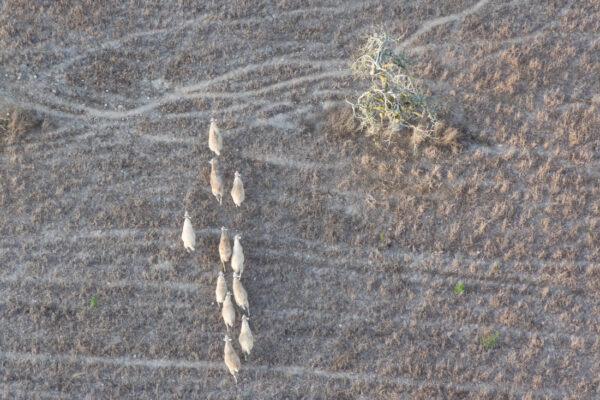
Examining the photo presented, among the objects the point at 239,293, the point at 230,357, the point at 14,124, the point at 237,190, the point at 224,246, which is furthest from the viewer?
the point at 14,124

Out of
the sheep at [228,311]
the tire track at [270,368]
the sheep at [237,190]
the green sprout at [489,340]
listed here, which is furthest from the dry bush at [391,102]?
the tire track at [270,368]

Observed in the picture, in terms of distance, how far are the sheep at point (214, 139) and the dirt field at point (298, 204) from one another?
384 millimetres

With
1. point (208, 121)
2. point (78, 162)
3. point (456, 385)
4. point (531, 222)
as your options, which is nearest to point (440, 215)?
point (531, 222)

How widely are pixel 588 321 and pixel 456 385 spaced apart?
3.26m

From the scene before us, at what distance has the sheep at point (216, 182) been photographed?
1277 centimetres

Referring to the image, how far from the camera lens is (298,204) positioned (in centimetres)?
1315

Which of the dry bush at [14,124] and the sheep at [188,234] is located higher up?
the dry bush at [14,124]

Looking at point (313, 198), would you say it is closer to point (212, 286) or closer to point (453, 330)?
point (212, 286)

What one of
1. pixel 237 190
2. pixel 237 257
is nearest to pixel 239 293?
pixel 237 257

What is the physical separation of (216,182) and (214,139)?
3.15 feet

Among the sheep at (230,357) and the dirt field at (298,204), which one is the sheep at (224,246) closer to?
the dirt field at (298,204)

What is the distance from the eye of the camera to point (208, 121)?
44.0 feet

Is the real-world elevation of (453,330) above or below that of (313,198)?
below

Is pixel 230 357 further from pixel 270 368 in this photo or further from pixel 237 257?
pixel 237 257
